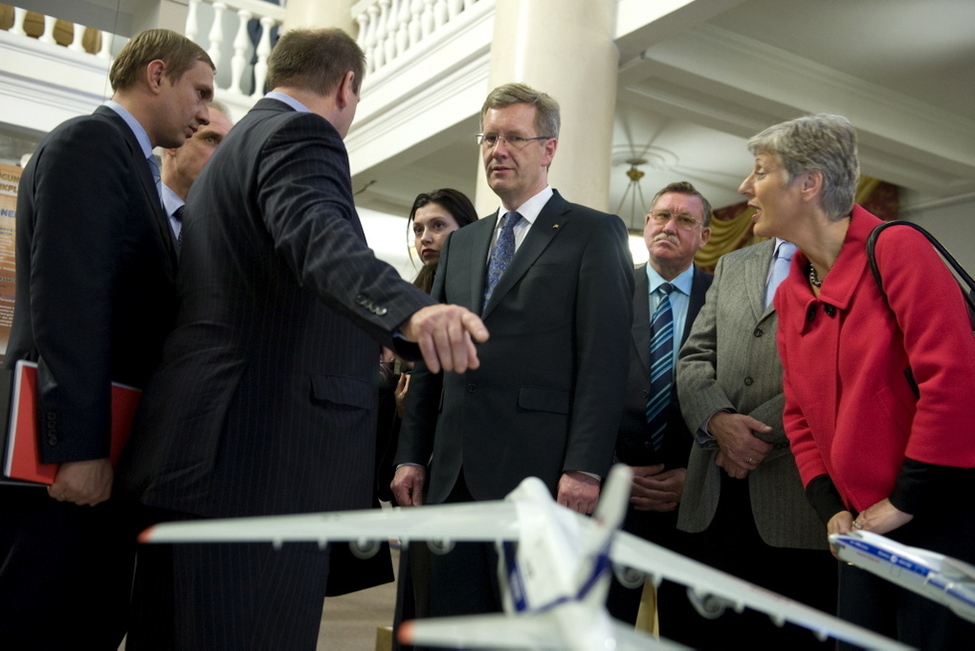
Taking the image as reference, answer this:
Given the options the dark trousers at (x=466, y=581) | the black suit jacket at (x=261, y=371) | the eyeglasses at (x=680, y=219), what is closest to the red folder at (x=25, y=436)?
the black suit jacket at (x=261, y=371)

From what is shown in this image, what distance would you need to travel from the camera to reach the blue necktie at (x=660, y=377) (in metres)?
2.91

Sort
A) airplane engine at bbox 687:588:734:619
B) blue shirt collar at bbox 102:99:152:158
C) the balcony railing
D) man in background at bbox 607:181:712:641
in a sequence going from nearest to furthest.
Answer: airplane engine at bbox 687:588:734:619 < blue shirt collar at bbox 102:99:152:158 < man in background at bbox 607:181:712:641 < the balcony railing

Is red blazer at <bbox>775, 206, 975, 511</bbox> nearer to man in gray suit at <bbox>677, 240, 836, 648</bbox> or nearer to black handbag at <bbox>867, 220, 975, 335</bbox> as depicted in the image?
black handbag at <bbox>867, 220, 975, 335</bbox>

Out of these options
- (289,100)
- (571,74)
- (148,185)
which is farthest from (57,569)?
(571,74)

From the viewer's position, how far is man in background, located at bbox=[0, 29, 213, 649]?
1687 mm

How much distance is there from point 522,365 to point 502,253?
1.15 ft

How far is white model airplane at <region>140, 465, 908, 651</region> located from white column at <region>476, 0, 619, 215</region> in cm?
437

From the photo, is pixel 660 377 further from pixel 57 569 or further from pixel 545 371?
pixel 57 569

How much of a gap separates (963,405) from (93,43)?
7.38 meters

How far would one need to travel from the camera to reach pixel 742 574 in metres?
2.48

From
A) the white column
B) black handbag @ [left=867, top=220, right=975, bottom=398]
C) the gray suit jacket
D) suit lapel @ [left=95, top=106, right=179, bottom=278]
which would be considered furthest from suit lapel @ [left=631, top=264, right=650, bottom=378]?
the white column

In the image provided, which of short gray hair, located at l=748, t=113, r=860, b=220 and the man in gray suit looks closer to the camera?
short gray hair, located at l=748, t=113, r=860, b=220

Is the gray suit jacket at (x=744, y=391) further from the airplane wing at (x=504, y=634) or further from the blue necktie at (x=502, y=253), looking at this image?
the airplane wing at (x=504, y=634)

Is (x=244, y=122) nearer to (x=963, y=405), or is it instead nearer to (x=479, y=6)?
(x=963, y=405)
